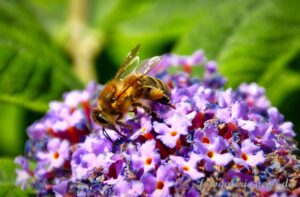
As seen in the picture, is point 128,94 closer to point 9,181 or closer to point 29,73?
point 9,181

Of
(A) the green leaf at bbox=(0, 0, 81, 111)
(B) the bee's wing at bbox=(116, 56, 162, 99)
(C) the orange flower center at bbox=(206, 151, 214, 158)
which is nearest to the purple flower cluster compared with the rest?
(C) the orange flower center at bbox=(206, 151, 214, 158)

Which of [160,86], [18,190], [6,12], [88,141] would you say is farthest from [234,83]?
[6,12]

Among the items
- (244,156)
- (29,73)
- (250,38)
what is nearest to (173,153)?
(244,156)

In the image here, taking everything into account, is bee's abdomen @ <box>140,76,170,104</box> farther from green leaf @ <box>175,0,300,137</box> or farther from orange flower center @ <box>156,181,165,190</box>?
green leaf @ <box>175,0,300,137</box>

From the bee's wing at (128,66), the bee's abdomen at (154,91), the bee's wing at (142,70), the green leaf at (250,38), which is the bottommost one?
the bee's abdomen at (154,91)

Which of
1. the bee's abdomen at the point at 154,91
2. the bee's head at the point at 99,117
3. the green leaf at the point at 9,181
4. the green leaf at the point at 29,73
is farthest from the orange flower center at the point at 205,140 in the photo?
the green leaf at the point at 29,73

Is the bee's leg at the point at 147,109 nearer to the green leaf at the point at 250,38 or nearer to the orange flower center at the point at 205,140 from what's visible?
the orange flower center at the point at 205,140

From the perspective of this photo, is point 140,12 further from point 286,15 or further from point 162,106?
point 162,106
